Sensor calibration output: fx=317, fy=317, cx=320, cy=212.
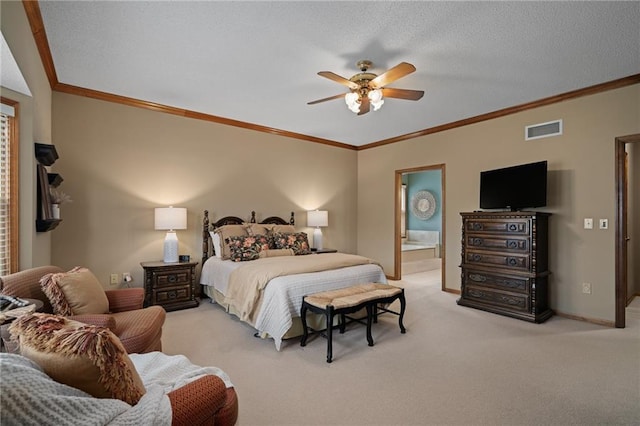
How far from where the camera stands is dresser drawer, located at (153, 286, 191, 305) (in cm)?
394

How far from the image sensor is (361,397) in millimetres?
2160

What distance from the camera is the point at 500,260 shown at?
13.1 feet

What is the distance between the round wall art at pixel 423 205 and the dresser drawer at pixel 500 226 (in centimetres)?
462

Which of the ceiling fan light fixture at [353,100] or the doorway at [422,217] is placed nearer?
the ceiling fan light fixture at [353,100]

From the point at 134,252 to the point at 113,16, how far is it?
9.28ft

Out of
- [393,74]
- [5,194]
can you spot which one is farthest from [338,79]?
[5,194]

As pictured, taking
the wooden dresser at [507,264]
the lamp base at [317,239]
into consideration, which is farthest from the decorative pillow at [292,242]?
the wooden dresser at [507,264]

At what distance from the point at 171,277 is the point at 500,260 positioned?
4180mm

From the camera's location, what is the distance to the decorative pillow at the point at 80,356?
931 mm

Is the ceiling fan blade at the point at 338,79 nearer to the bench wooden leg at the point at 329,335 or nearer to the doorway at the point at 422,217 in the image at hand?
the bench wooden leg at the point at 329,335

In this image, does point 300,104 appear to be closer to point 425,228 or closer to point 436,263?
Answer: point 436,263

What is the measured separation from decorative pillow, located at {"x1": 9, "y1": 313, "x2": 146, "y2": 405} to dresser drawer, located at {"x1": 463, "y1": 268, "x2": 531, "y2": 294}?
4.08 meters

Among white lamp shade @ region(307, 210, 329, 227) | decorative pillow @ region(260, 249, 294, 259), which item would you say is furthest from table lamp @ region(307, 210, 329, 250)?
decorative pillow @ region(260, 249, 294, 259)

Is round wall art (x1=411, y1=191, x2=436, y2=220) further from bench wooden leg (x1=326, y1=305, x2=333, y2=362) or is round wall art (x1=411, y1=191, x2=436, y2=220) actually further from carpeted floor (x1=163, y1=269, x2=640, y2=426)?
bench wooden leg (x1=326, y1=305, x2=333, y2=362)
